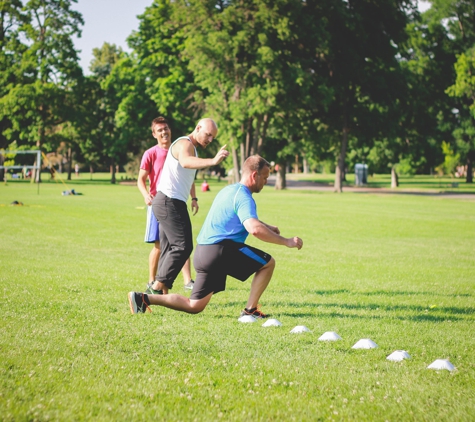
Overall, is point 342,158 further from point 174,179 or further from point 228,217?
point 228,217

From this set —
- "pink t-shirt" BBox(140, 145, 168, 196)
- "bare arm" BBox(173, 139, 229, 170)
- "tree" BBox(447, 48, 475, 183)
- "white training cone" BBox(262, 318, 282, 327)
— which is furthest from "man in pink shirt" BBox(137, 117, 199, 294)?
"tree" BBox(447, 48, 475, 183)

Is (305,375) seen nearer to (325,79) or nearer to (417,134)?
(325,79)

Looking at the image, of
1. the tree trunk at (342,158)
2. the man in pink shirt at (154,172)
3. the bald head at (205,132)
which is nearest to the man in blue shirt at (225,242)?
the bald head at (205,132)

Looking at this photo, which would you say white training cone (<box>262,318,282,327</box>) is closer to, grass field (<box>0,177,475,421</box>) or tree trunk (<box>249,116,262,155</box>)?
grass field (<box>0,177,475,421</box>)

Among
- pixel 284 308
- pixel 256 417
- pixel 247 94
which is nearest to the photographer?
pixel 256 417

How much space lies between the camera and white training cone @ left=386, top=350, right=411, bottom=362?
5.25 m

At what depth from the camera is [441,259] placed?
43.4 feet

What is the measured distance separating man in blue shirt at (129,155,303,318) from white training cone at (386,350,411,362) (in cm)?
144

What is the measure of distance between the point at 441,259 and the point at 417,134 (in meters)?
49.1

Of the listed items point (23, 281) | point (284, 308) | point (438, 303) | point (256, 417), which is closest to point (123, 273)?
point (23, 281)

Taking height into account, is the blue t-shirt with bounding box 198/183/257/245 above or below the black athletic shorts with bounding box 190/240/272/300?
above

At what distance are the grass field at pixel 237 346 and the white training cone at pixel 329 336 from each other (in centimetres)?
11

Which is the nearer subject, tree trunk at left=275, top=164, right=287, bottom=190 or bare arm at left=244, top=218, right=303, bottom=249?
bare arm at left=244, top=218, right=303, bottom=249

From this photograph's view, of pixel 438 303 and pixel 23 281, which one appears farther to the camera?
pixel 23 281
